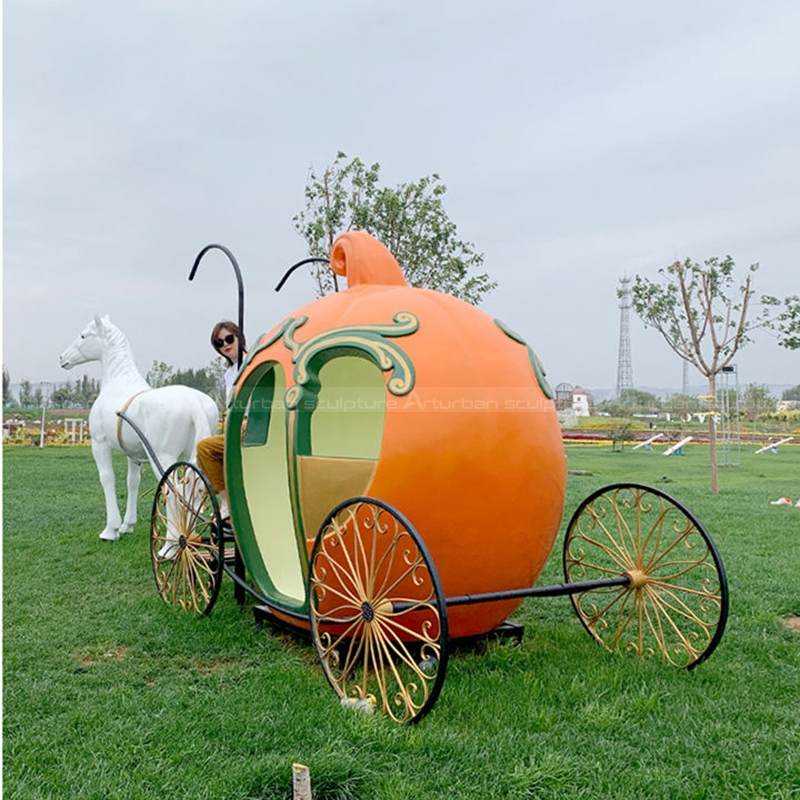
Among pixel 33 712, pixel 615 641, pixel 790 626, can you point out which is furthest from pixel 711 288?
pixel 33 712

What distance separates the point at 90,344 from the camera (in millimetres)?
9492

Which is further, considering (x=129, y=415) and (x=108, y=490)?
(x=108, y=490)

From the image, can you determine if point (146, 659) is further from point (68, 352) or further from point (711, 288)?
point (711, 288)

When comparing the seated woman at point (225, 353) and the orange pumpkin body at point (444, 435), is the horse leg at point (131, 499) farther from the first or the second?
the orange pumpkin body at point (444, 435)

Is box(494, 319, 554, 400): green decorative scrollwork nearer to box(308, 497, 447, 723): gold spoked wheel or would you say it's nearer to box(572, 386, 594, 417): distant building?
box(308, 497, 447, 723): gold spoked wheel

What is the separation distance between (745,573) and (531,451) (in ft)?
12.8

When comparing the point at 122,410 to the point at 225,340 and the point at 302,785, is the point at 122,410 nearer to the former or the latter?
the point at 225,340

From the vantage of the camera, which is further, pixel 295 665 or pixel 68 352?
pixel 68 352

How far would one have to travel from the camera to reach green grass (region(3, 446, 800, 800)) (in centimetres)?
321

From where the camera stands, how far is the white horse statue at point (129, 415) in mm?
7867

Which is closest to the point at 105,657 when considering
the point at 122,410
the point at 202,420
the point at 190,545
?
the point at 190,545

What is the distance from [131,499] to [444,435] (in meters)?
6.20

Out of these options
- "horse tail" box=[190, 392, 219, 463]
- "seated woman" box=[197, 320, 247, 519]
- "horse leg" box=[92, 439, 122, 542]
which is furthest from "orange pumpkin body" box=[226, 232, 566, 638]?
"horse leg" box=[92, 439, 122, 542]

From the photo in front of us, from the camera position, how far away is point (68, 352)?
32.0 feet
